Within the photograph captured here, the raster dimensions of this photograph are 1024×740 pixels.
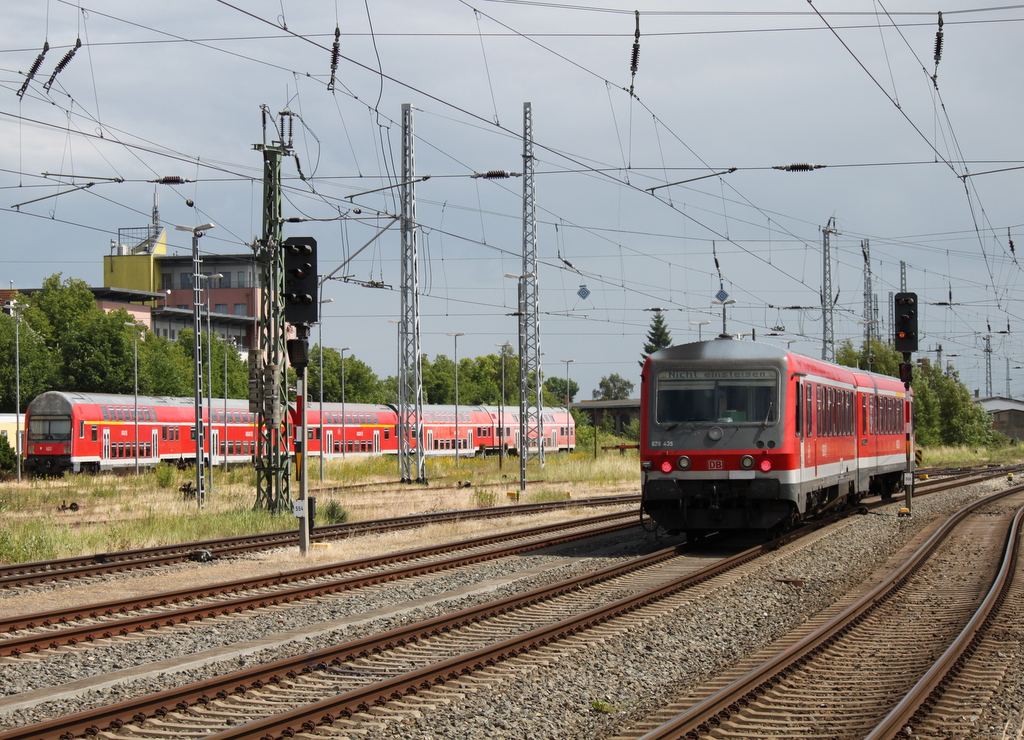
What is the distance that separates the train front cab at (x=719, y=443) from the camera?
57.0 ft

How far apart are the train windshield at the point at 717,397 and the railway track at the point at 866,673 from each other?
3.56 meters

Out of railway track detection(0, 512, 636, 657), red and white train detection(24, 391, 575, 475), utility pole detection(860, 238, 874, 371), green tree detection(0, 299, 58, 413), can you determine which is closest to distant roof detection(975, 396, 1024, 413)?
utility pole detection(860, 238, 874, 371)

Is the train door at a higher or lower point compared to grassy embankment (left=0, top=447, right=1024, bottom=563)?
higher

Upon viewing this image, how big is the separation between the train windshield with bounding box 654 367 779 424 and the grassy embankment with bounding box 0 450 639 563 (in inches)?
382

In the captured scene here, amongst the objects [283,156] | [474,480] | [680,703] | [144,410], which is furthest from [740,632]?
[144,410]

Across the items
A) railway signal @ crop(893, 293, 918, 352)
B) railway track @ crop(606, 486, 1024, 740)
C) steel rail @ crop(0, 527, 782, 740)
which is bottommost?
railway track @ crop(606, 486, 1024, 740)

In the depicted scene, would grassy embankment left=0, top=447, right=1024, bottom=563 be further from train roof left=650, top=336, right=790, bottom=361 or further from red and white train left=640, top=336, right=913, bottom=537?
train roof left=650, top=336, right=790, bottom=361

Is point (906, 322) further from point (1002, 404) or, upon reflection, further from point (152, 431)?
point (1002, 404)

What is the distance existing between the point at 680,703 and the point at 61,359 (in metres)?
68.2

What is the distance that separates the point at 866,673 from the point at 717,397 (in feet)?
27.9

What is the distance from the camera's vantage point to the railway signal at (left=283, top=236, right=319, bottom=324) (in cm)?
1725

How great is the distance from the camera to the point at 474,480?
44031mm

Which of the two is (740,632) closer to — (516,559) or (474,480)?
(516,559)

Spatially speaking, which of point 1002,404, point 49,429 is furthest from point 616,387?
point 49,429
